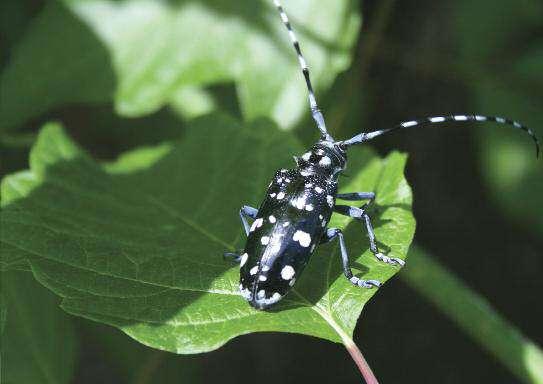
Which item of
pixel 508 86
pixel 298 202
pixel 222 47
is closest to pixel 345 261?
pixel 298 202

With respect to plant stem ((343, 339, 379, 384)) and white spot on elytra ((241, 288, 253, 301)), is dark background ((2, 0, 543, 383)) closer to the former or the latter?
white spot on elytra ((241, 288, 253, 301))

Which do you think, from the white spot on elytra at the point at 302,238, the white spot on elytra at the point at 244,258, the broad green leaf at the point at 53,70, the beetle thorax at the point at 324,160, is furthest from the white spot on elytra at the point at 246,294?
the broad green leaf at the point at 53,70

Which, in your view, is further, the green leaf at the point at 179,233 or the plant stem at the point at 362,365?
the green leaf at the point at 179,233

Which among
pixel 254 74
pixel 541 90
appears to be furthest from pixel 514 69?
pixel 254 74

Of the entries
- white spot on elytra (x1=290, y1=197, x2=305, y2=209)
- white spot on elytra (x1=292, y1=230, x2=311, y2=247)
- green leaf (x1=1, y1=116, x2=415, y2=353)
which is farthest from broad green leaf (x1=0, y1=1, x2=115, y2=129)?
white spot on elytra (x1=292, y1=230, x2=311, y2=247)

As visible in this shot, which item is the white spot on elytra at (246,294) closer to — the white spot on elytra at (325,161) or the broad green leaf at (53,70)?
the white spot on elytra at (325,161)

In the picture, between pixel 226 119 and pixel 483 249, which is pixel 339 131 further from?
pixel 483 249

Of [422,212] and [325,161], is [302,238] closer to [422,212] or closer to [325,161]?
[325,161]
